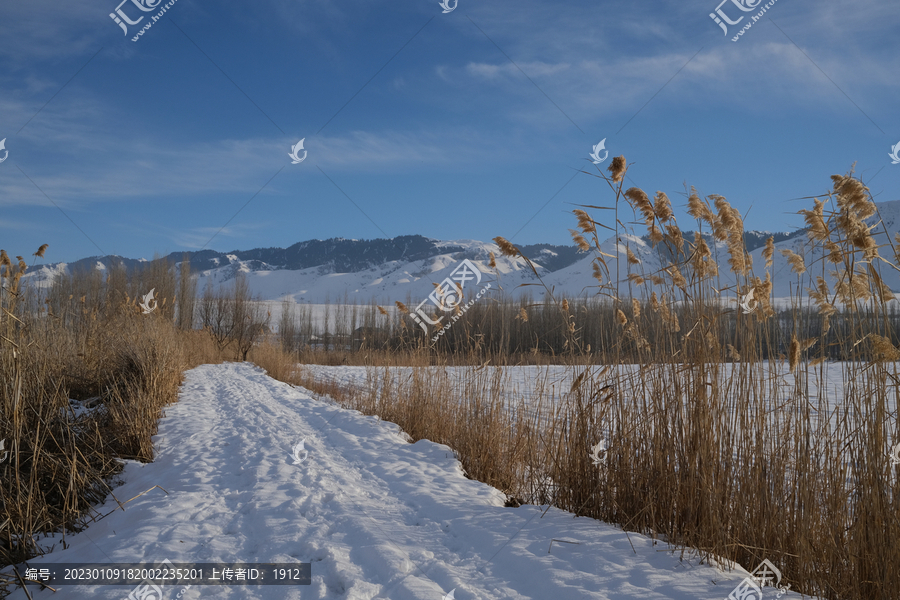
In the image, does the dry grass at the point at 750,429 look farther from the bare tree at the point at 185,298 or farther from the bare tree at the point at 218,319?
the bare tree at the point at 185,298

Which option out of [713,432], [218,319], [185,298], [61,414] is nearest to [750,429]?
[713,432]

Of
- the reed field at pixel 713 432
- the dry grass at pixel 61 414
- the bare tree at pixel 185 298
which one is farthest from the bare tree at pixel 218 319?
the reed field at pixel 713 432

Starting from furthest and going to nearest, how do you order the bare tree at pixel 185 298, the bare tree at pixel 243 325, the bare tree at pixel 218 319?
the bare tree at pixel 185 298, the bare tree at pixel 218 319, the bare tree at pixel 243 325

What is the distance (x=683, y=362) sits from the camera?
2.90 m

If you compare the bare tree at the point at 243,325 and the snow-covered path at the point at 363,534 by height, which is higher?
the bare tree at the point at 243,325

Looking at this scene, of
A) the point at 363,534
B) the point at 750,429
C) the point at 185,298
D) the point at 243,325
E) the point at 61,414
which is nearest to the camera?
the point at 750,429

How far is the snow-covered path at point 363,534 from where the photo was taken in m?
2.34

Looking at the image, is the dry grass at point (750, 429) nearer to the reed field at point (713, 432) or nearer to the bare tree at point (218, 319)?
the reed field at point (713, 432)

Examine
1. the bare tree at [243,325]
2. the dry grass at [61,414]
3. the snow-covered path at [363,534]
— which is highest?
the bare tree at [243,325]

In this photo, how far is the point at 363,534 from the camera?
294 cm

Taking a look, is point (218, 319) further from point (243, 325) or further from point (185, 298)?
point (185, 298)

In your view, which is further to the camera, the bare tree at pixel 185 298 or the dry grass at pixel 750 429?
the bare tree at pixel 185 298

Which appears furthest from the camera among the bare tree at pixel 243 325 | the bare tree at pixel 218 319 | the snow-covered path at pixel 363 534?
the bare tree at pixel 218 319

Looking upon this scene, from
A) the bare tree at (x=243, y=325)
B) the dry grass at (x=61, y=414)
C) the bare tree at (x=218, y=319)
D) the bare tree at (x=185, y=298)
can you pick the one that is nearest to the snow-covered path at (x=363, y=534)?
the dry grass at (x=61, y=414)
